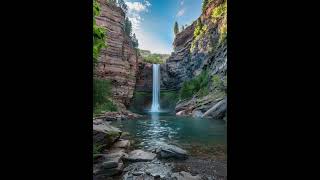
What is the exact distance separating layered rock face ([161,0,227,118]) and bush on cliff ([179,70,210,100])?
3.35 feet

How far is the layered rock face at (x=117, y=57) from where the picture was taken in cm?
3000

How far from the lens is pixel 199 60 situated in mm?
35719

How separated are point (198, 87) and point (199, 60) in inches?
257

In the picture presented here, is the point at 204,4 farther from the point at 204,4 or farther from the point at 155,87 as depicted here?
the point at 155,87

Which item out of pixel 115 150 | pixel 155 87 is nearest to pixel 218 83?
pixel 155 87

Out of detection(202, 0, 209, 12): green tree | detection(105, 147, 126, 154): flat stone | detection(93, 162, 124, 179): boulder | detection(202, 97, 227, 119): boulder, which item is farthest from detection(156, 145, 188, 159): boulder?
detection(202, 0, 209, 12): green tree

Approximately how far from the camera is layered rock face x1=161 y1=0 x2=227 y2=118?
2522cm

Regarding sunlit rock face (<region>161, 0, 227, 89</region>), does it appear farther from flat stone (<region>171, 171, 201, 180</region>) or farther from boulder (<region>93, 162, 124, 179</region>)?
boulder (<region>93, 162, 124, 179</region>)

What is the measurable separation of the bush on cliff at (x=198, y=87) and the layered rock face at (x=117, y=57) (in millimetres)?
8932

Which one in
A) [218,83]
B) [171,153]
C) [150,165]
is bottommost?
[150,165]

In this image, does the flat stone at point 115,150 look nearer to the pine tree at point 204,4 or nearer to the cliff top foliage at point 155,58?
the cliff top foliage at point 155,58
